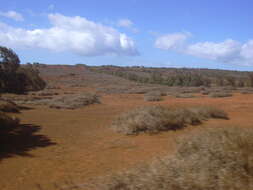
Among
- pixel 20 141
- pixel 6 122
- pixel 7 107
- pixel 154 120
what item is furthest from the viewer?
pixel 7 107

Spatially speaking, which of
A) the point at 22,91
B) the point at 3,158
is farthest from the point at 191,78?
the point at 3,158

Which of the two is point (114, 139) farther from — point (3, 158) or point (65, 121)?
point (65, 121)

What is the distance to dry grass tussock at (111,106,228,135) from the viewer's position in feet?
38.9

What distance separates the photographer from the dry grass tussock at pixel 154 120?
11.9 meters

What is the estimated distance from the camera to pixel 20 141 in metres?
10.5

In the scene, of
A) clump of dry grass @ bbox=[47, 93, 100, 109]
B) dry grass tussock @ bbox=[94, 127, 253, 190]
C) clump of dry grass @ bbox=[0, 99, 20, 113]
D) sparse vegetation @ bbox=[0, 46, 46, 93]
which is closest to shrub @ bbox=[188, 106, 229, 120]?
dry grass tussock @ bbox=[94, 127, 253, 190]

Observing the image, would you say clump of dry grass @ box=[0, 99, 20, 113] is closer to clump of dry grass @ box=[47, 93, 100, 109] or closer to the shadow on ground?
clump of dry grass @ box=[47, 93, 100, 109]

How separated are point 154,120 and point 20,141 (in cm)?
573

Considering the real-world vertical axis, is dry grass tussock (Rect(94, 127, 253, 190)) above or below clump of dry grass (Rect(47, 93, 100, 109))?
above

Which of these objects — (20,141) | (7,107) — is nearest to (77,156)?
(20,141)

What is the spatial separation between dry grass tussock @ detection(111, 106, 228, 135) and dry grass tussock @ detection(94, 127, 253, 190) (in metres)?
6.48

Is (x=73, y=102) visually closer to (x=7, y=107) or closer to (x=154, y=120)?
(x=7, y=107)

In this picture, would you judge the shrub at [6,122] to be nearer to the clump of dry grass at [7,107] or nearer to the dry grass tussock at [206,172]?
the clump of dry grass at [7,107]

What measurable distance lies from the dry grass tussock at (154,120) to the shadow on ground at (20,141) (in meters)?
3.48
